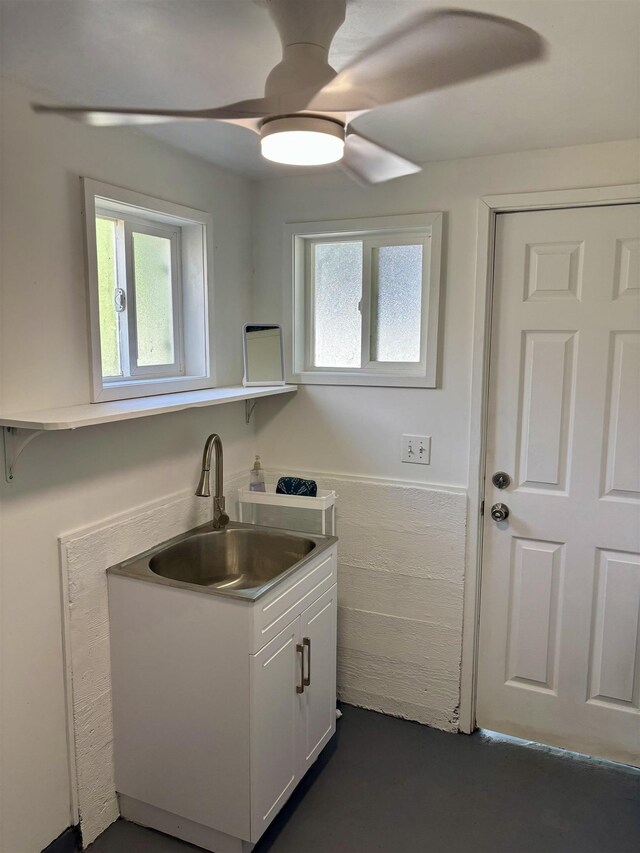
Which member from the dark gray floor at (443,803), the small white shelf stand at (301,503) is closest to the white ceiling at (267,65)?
the small white shelf stand at (301,503)

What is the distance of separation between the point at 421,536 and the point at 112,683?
1.25 metres

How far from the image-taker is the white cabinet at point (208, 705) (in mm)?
1758

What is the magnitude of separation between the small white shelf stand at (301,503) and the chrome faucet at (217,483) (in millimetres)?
163

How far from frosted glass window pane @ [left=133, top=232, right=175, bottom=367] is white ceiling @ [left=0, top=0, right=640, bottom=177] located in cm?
38

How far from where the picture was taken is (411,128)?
1921 millimetres

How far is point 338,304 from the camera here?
260 centimetres

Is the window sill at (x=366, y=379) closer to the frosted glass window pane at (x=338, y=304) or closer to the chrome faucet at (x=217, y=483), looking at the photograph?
the frosted glass window pane at (x=338, y=304)

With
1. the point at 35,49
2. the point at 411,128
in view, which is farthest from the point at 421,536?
the point at 35,49

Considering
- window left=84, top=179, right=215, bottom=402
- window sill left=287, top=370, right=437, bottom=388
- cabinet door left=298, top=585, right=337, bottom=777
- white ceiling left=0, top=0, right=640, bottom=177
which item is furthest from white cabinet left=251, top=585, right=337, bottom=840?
white ceiling left=0, top=0, right=640, bottom=177

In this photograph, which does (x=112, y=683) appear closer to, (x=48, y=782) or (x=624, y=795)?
(x=48, y=782)

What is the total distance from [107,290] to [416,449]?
130 centimetres

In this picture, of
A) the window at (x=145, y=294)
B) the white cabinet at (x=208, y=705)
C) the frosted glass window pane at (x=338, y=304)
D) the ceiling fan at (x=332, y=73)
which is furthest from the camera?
the frosted glass window pane at (x=338, y=304)

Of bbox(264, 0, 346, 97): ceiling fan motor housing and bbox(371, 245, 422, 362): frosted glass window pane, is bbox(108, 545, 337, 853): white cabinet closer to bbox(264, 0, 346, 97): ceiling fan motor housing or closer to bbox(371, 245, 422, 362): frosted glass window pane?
bbox(371, 245, 422, 362): frosted glass window pane

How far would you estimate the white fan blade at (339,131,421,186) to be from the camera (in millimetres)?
1414
